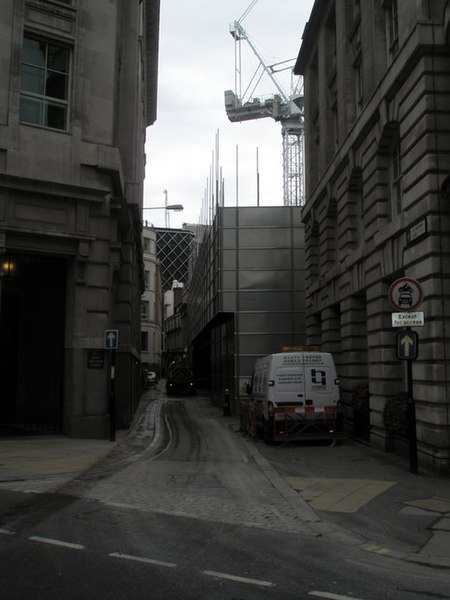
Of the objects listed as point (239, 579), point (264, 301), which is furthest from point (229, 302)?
point (239, 579)

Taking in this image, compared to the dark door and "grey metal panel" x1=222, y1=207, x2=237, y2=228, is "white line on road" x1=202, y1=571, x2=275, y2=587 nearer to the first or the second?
the dark door

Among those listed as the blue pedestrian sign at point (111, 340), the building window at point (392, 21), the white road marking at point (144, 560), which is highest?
the building window at point (392, 21)

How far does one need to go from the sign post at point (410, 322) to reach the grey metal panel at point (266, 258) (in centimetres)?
1831

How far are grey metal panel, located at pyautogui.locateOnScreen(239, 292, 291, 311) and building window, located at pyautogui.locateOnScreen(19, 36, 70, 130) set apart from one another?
44.4 feet

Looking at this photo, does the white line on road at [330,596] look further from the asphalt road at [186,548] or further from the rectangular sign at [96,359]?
the rectangular sign at [96,359]

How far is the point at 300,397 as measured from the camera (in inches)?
656

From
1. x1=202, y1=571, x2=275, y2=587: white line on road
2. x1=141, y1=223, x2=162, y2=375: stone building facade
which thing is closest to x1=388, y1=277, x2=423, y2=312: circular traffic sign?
x1=202, y1=571, x2=275, y2=587: white line on road

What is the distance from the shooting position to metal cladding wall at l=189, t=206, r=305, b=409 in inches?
1161

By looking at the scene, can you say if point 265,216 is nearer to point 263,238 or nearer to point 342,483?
point 263,238

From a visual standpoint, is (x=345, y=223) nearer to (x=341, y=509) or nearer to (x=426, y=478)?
(x=426, y=478)

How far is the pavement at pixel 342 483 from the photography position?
724 centimetres

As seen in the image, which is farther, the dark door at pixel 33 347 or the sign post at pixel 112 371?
the dark door at pixel 33 347

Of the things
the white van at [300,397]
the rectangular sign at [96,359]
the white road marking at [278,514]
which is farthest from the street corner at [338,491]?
the rectangular sign at [96,359]

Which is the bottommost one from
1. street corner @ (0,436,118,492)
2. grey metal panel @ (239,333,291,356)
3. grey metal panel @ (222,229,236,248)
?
street corner @ (0,436,118,492)
